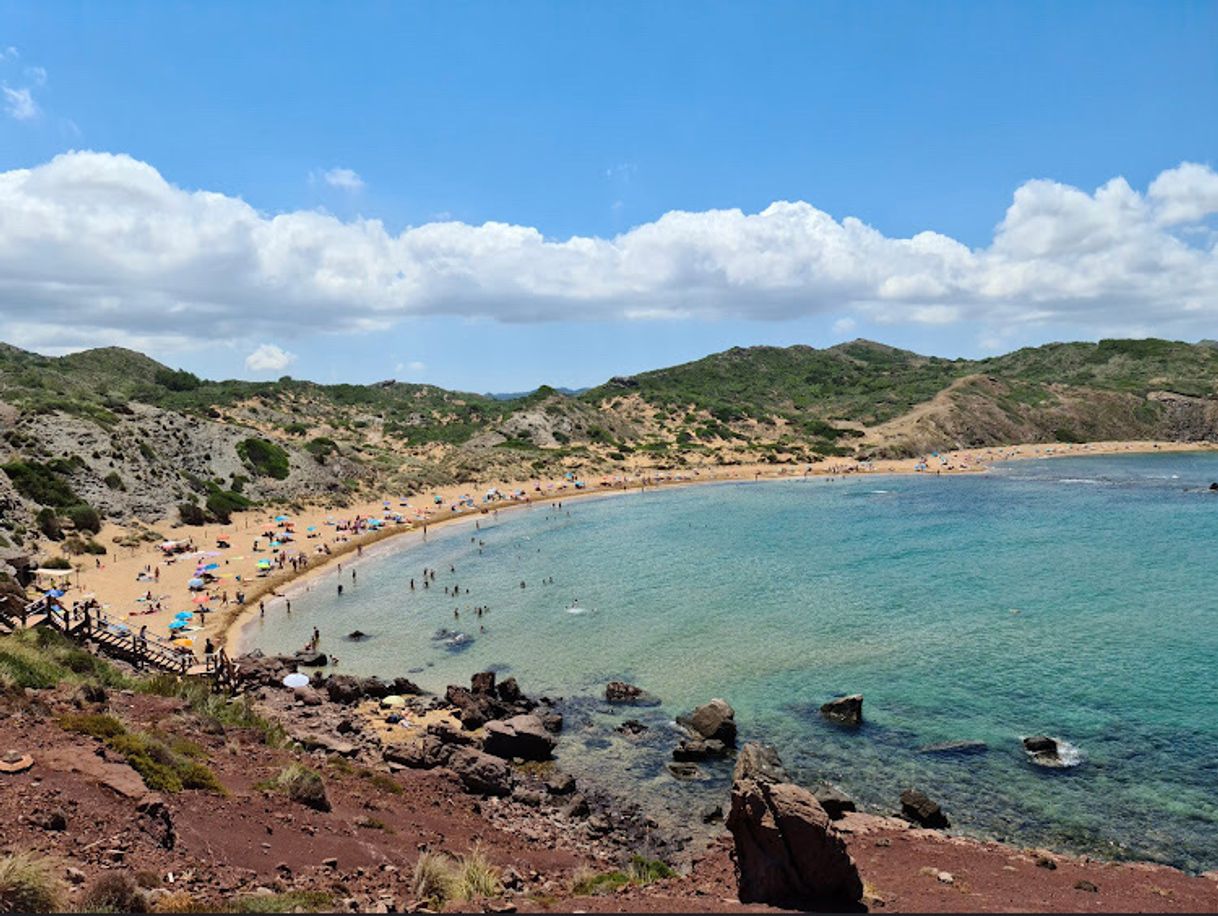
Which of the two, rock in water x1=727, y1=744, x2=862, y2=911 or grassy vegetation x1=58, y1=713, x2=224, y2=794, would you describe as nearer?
rock in water x1=727, y1=744, x2=862, y2=911

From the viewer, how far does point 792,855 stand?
1501cm

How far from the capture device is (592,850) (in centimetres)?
2005

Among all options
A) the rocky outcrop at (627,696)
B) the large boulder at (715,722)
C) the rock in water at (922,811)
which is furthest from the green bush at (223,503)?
the rock in water at (922,811)

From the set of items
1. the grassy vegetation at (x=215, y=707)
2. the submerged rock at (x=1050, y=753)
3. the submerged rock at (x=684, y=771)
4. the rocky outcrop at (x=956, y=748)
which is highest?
the grassy vegetation at (x=215, y=707)

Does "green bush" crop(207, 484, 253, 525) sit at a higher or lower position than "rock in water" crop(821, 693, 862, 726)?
higher

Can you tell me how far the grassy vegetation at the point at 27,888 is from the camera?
10.5 meters

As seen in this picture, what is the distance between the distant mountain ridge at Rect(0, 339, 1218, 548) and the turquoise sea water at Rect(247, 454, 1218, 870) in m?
24.5

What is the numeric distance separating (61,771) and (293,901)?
6810 millimetres

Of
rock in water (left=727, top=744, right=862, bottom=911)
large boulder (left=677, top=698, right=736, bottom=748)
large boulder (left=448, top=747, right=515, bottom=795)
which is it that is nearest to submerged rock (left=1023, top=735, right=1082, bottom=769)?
large boulder (left=677, top=698, right=736, bottom=748)

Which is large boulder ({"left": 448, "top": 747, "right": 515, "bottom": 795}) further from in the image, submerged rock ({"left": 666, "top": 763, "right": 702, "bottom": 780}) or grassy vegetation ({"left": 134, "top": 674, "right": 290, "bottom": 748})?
grassy vegetation ({"left": 134, "top": 674, "right": 290, "bottom": 748})

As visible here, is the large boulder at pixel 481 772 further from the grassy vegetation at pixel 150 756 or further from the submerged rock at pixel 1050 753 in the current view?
the submerged rock at pixel 1050 753

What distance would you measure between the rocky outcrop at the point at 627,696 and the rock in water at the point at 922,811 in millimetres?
11666

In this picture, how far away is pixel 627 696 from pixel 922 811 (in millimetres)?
13441

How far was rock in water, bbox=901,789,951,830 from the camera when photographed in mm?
21000
